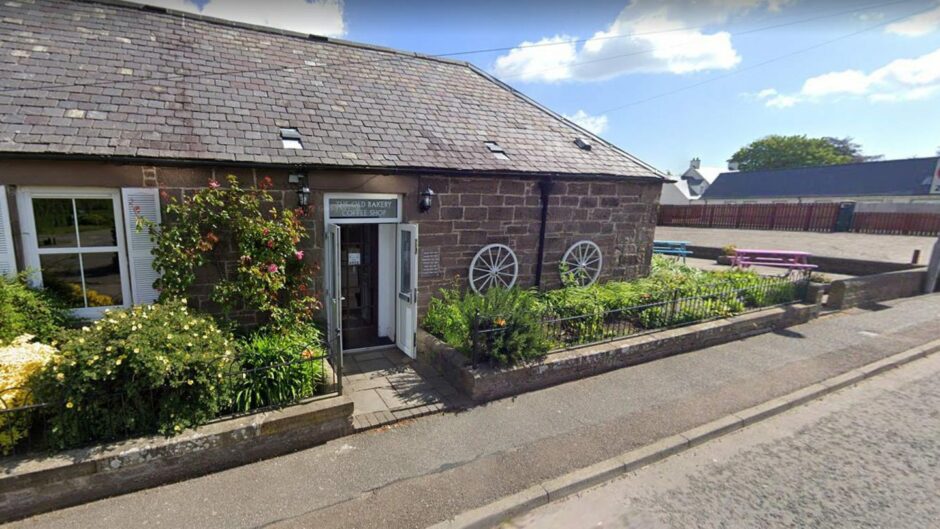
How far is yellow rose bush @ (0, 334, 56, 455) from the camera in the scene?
342 cm

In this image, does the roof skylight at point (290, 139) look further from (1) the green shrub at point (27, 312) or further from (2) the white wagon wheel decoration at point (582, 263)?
(2) the white wagon wheel decoration at point (582, 263)

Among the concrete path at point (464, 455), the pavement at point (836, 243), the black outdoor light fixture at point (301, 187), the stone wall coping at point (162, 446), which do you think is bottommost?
the concrete path at point (464, 455)

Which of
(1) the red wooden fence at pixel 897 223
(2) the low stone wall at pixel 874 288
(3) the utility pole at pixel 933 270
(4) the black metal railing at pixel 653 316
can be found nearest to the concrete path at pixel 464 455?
(4) the black metal railing at pixel 653 316

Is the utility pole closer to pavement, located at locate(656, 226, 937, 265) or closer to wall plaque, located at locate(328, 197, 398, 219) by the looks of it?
pavement, located at locate(656, 226, 937, 265)

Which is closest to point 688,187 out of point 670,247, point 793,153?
point 793,153

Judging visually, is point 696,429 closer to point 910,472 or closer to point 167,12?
point 910,472

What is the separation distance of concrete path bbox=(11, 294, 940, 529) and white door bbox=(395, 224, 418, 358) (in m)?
2.02

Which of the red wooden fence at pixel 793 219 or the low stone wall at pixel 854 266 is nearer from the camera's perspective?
the low stone wall at pixel 854 266

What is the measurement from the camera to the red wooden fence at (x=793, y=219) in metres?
22.9

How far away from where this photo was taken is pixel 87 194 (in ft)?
17.4

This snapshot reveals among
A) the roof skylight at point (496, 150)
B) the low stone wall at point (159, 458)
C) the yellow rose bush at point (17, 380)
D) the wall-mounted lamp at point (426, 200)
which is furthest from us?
the roof skylight at point (496, 150)

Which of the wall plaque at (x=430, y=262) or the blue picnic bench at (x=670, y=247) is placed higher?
the wall plaque at (x=430, y=262)

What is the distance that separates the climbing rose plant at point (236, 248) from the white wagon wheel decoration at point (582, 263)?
210 inches

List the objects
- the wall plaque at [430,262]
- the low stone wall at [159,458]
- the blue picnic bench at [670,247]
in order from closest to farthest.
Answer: the low stone wall at [159,458] < the wall plaque at [430,262] < the blue picnic bench at [670,247]
